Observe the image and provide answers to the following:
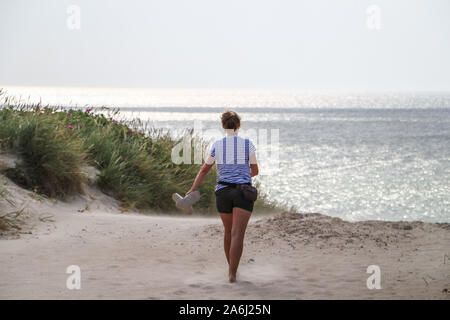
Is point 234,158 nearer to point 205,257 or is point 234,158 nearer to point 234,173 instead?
point 234,173

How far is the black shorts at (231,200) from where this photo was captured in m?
6.48

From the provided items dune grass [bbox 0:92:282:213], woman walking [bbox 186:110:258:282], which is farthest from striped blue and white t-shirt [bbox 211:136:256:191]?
dune grass [bbox 0:92:282:213]

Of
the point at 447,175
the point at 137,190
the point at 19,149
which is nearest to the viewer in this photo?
the point at 19,149

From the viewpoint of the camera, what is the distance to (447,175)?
33.2 m

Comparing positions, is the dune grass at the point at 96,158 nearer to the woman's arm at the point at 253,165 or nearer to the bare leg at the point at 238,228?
the bare leg at the point at 238,228

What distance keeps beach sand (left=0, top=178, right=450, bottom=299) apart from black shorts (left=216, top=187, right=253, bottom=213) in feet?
3.04

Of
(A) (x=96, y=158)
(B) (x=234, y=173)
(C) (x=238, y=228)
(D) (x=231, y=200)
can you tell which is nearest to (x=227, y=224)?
(C) (x=238, y=228)

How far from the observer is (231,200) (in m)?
6.54

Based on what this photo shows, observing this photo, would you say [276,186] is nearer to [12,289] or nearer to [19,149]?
[19,149]

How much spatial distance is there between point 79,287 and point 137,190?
604 cm

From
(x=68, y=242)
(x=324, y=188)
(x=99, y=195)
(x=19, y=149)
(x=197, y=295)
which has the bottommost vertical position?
(x=197, y=295)

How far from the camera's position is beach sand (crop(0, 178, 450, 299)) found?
657cm

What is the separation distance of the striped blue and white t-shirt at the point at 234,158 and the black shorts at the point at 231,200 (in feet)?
0.27

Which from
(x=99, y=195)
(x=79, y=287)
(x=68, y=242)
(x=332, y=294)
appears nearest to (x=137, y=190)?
(x=99, y=195)
